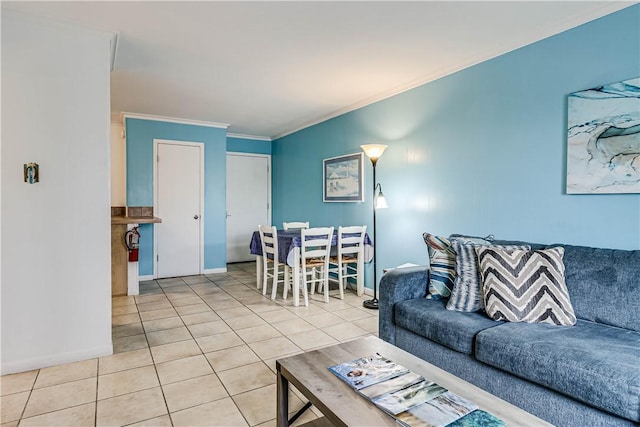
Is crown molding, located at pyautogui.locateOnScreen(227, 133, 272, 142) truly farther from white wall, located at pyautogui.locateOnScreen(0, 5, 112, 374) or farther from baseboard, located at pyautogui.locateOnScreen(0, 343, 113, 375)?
baseboard, located at pyautogui.locateOnScreen(0, 343, 113, 375)

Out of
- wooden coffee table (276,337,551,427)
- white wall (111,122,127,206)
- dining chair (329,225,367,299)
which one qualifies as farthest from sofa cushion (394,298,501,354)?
white wall (111,122,127,206)

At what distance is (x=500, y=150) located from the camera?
2.83 metres

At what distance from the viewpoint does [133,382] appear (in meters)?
2.21

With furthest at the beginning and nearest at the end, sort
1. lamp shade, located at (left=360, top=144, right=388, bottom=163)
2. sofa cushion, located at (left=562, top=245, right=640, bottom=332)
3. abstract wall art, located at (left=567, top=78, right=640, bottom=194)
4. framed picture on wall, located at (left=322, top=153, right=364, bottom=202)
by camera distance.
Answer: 1. framed picture on wall, located at (left=322, top=153, right=364, bottom=202)
2. lamp shade, located at (left=360, top=144, right=388, bottom=163)
3. abstract wall art, located at (left=567, top=78, right=640, bottom=194)
4. sofa cushion, located at (left=562, top=245, right=640, bottom=332)

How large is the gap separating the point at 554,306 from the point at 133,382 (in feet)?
8.05

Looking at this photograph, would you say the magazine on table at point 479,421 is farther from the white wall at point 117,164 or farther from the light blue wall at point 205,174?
the white wall at point 117,164

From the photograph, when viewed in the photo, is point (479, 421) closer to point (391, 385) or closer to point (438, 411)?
point (438, 411)

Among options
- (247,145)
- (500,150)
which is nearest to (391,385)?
(500,150)

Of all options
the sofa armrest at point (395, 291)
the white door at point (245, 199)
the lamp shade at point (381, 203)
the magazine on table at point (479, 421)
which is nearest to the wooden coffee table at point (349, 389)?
the magazine on table at point (479, 421)

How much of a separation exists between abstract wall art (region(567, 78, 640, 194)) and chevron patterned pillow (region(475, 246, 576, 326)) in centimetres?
57

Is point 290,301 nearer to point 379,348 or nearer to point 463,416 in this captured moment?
point 379,348

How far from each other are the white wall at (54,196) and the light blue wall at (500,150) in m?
2.67

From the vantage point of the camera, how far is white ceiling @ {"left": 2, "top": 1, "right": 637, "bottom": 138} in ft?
7.40

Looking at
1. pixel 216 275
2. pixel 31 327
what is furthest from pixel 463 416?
pixel 216 275
